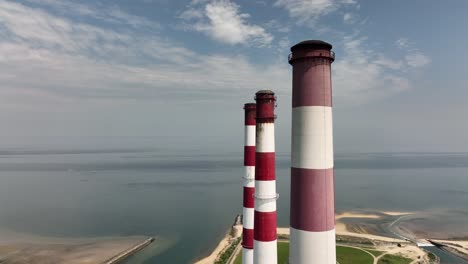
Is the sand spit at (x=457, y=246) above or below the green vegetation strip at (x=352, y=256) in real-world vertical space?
below

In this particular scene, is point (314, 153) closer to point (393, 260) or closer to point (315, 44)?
point (315, 44)

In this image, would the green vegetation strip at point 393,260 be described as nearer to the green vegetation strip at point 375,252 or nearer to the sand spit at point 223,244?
the green vegetation strip at point 375,252

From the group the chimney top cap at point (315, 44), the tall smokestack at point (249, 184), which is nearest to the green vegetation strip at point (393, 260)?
the tall smokestack at point (249, 184)

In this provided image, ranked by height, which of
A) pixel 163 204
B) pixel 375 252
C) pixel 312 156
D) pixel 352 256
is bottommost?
pixel 163 204

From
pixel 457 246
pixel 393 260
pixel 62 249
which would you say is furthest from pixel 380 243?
pixel 62 249

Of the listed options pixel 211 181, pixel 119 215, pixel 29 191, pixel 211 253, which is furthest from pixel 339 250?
pixel 29 191

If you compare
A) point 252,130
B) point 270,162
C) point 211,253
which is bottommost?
point 211,253

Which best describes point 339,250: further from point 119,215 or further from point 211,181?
point 211,181
